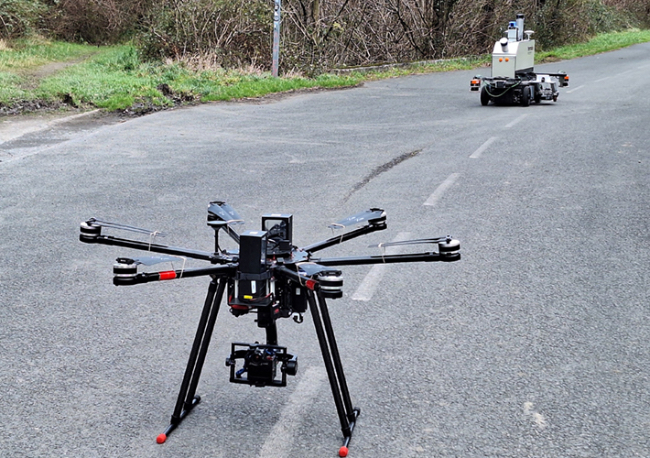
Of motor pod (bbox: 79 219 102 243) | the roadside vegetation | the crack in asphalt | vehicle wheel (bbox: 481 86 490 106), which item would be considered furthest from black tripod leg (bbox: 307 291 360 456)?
vehicle wheel (bbox: 481 86 490 106)

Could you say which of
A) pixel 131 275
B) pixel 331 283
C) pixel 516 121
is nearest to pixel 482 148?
pixel 516 121

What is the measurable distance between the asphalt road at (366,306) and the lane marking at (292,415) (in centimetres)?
1

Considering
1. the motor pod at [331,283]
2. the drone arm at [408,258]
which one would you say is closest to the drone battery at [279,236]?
the drone arm at [408,258]

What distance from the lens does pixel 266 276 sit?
3.79m

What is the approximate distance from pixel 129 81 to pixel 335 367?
1634 cm

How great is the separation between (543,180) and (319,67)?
1483 cm

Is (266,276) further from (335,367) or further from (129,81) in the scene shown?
(129,81)

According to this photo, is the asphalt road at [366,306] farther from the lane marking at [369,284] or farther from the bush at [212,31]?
the bush at [212,31]

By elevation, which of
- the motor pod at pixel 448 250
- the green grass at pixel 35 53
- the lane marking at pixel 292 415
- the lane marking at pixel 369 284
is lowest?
the lane marking at pixel 292 415

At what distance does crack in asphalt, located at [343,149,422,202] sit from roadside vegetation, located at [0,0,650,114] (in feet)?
21.3

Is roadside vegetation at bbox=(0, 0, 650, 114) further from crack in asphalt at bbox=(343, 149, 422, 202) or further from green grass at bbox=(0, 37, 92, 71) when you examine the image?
crack in asphalt at bbox=(343, 149, 422, 202)

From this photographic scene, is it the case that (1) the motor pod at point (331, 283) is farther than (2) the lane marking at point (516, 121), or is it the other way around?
(2) the lane marking at point (516, 121)

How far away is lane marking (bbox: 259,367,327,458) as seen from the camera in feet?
13.7

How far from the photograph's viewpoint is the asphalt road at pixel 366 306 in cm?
443
